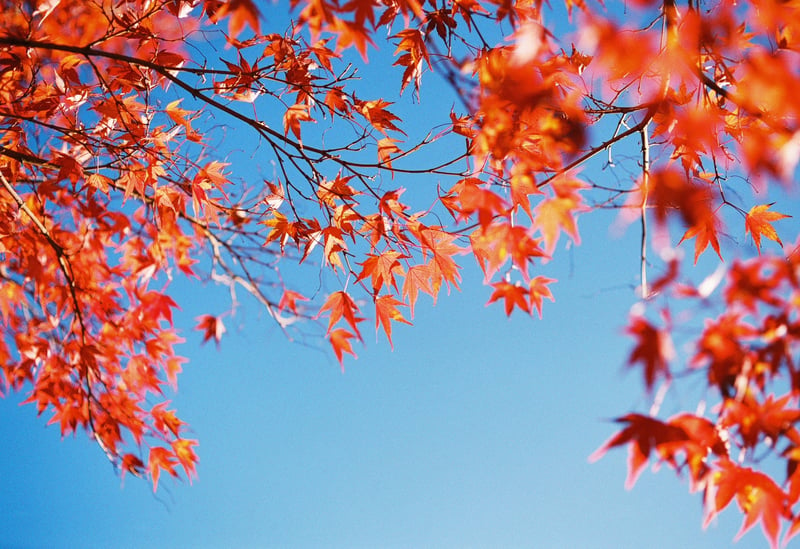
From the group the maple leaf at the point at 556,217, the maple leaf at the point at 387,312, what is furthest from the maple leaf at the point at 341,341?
the maple leaf at the point at 556,217

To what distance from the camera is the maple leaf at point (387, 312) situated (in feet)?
6.97

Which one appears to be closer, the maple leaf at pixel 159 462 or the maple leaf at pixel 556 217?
the maple leaf at pixel 556 217

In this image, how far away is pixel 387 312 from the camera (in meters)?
2.17

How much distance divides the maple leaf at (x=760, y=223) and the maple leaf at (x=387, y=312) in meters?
1.44

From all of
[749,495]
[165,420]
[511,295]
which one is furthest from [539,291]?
[165,420]

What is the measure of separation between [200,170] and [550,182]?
5.57 ft

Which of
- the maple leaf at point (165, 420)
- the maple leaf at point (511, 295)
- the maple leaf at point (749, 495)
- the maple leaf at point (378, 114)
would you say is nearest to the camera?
the maple leaf at point (749, 495)

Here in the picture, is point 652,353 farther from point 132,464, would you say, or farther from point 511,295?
point 132,464

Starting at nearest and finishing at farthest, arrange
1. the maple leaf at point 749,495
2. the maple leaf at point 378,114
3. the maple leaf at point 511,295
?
the maple leaf at point 749,495 < the maple leaf at point 511,295 < the maple leaf at point 378,114

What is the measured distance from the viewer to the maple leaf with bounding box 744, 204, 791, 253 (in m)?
2.03

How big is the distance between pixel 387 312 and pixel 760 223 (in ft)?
5.09

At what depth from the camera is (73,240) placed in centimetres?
360

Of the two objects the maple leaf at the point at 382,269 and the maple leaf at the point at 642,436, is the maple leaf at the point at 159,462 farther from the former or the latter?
the maple leaf at the point at 642,436

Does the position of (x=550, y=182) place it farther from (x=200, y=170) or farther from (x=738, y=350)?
(x=200, y=170)
